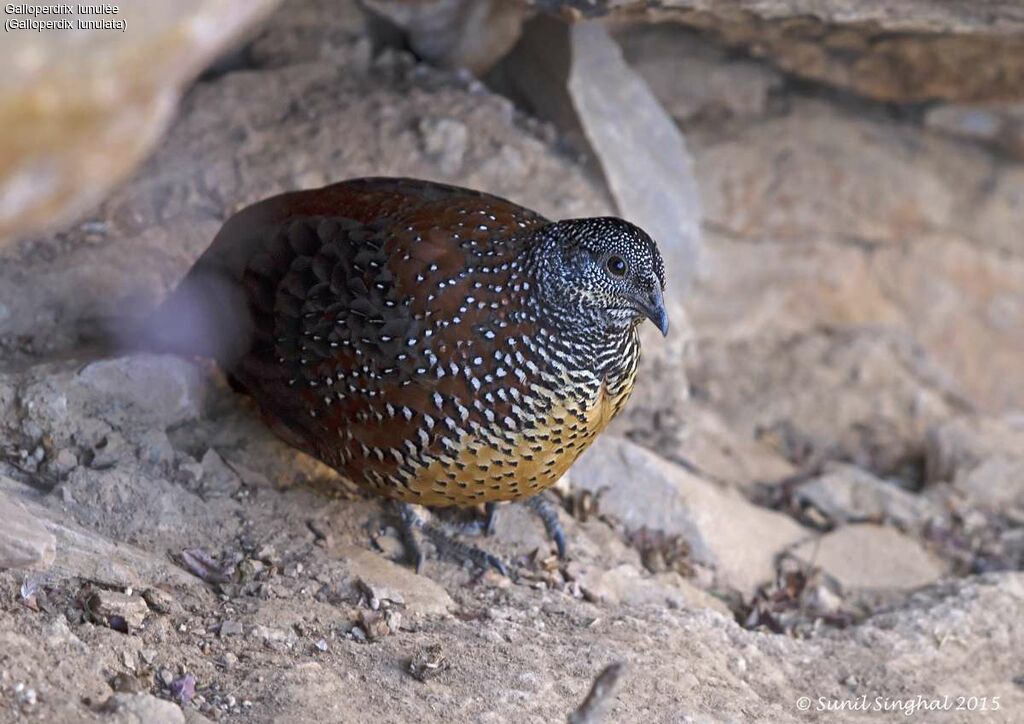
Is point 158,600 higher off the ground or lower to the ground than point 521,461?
lower

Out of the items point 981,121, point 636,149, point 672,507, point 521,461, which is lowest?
point 672,507

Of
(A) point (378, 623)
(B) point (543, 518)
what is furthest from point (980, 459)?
(A) point (378, 623)

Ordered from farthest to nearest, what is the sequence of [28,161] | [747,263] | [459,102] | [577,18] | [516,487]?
[747,263], [459,102], [577,18], [516,487], [28,161]

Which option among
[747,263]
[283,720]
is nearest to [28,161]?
[283,720]

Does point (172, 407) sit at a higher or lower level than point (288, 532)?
higher

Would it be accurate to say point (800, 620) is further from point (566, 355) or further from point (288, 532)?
point (288, 532)

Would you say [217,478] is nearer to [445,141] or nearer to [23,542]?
[23,542]

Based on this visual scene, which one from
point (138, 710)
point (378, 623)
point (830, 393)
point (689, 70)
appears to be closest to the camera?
point (138, 710)
